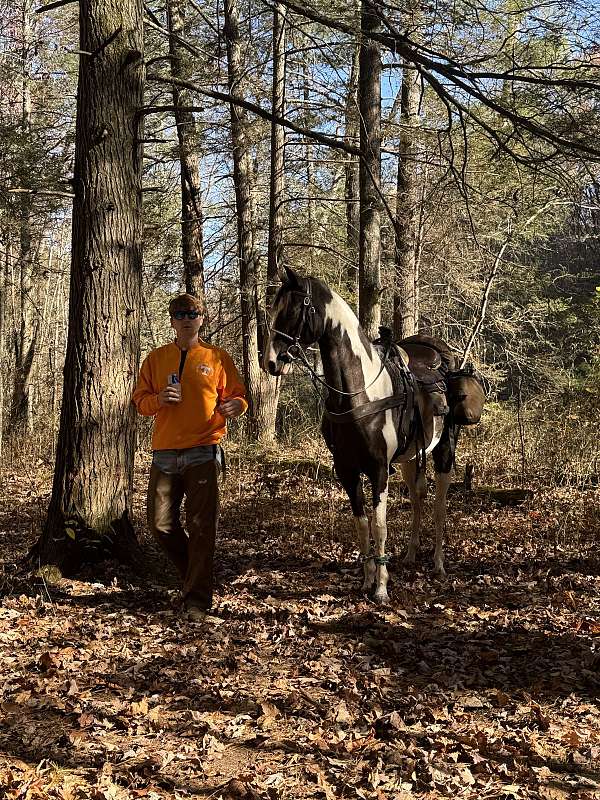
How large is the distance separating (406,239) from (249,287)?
11.1ft

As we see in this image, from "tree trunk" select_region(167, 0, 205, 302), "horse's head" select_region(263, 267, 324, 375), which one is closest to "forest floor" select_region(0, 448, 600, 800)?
"horse's head" select_region(263, 267, 324, 375)

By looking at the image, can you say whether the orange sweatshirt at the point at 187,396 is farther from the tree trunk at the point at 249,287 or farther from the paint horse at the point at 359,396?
the tree trunk at the point at 249,287

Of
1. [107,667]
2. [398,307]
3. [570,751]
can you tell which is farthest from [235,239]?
[570,751]

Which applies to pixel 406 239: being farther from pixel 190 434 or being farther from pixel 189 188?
pixel 190 434

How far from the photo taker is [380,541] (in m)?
6.23

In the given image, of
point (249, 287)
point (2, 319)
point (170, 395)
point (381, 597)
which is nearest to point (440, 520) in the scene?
point (381, 597)

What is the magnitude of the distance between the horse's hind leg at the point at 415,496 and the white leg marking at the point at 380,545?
1329 millimetres

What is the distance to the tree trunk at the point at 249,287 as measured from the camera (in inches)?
540

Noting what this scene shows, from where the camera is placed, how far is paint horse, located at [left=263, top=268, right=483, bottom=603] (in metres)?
5.75

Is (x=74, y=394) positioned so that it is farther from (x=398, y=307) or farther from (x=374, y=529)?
(x=398, y=307)

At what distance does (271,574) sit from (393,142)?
11615 millimetres

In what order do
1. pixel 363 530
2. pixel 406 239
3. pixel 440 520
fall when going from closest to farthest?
pixel 363 530
pixel 440 520
pixel 406 239

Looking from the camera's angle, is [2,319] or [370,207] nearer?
[370,207]

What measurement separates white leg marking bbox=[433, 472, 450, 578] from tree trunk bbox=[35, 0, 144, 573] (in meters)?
2.90
